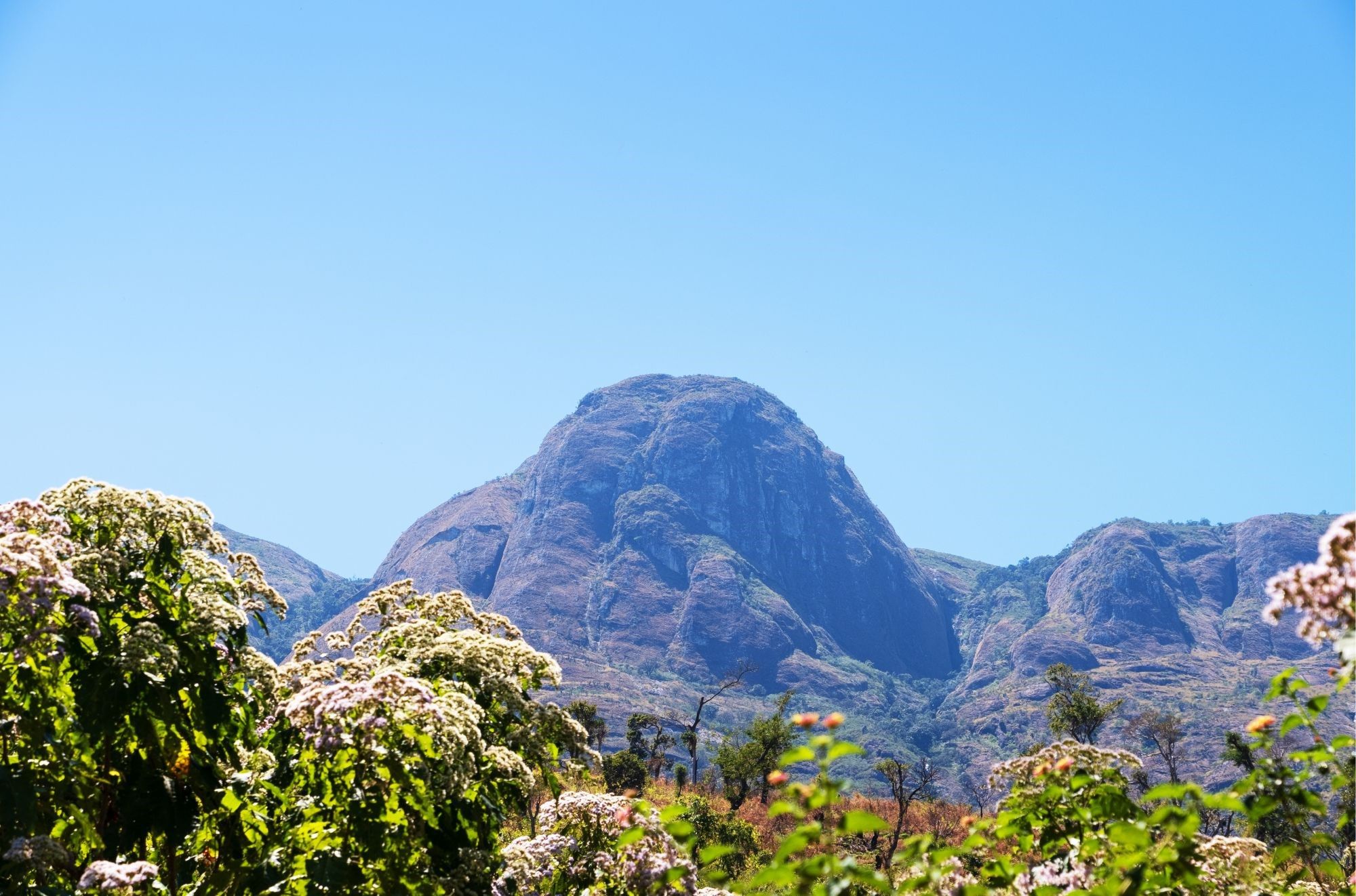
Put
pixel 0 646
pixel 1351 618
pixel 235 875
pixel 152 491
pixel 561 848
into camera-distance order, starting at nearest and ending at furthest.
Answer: pixel 1351 618 < pixel 0 646 < pixel 235 875 < pixel 152 491 < pixel 561 848

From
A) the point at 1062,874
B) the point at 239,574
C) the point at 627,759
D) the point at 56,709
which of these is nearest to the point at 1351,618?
the point at 1062,874

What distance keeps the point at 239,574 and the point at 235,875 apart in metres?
2.89

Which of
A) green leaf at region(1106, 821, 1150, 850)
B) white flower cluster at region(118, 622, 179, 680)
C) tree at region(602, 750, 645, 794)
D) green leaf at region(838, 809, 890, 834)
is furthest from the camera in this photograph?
tree at region(602, 750, 645, 794)

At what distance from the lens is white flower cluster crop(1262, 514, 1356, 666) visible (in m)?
4.46

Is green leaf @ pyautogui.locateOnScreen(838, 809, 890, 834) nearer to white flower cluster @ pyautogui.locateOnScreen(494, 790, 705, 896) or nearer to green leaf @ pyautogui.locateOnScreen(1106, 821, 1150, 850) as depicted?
green leaf @ pyautogui.locateOnScreen(1106, 821, 1150, 850)

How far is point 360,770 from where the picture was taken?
21.7ft

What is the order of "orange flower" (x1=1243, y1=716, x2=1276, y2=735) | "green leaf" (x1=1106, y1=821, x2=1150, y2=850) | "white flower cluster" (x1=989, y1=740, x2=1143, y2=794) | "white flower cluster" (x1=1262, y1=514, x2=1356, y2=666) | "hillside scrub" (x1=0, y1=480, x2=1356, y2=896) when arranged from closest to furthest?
"green leaf" (x1=1106, y1=821, x2=1150, y2=850), "white flower cluster" (x1=1262, y1=514, x2=1356, y2=666), "hillside scrub" (x1=0, y1=480, x2=1356, y2=896), "orange flower" (x1=1243, y1=716, x2=1276, y2=735), "white flower cluster" (x1=989, y1=740, x2=1143, y2=794)

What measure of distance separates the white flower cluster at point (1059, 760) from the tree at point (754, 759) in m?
63.5

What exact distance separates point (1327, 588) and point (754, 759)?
2898 inches

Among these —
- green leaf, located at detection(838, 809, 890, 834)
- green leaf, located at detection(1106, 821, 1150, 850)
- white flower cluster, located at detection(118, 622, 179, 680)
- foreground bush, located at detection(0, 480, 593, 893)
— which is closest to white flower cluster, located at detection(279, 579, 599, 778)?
foreground bush, located at detection(0, 480, 593, 893)

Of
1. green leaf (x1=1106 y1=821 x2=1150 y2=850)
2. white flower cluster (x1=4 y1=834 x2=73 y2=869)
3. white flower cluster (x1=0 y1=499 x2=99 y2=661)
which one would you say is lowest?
white flower cluster (x1=4 y1=834 x2=73 y2=869)

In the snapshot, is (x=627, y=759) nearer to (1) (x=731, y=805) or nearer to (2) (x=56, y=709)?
(1) (x=731, y=805)

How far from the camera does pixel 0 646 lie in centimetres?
632

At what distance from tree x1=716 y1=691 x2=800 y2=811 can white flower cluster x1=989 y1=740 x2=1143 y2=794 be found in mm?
63533
